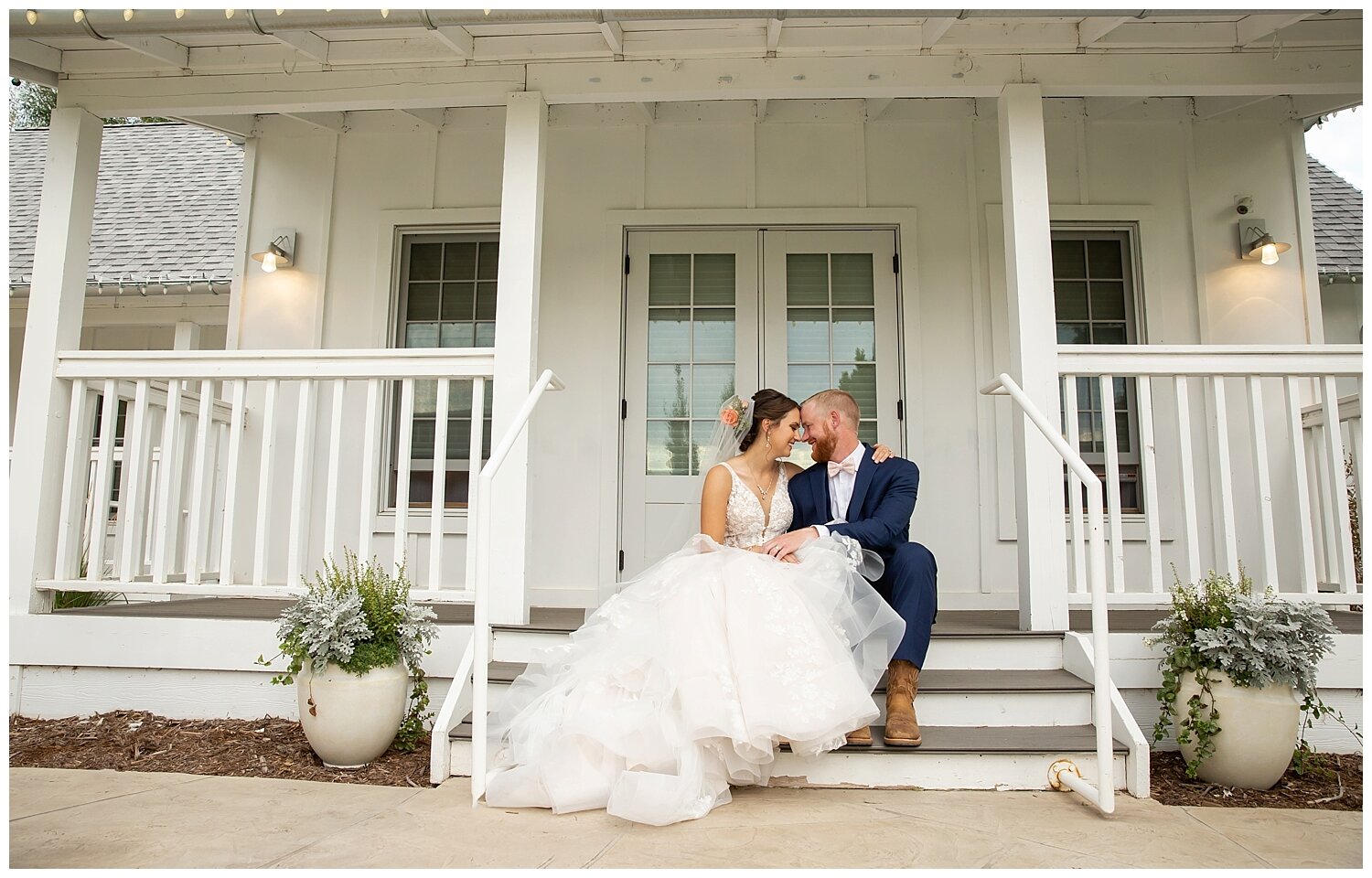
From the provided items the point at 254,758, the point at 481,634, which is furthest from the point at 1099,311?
the point at 254,758

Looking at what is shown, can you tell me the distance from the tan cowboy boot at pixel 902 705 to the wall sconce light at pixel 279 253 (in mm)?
3995

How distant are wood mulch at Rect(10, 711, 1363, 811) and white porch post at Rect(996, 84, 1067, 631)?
713mm

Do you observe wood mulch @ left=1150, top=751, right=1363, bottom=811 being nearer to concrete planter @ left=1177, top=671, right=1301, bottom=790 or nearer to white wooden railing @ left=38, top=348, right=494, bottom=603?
concrete planter @ left=1177, top=671, right=1301, bottom=790

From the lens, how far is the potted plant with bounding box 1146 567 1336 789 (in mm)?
2820

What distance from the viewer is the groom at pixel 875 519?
288 centimetres

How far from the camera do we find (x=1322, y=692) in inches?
132

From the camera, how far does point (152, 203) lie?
7445mm

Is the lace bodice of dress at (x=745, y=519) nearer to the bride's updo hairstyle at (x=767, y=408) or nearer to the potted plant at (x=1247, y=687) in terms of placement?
the bride's updo hairstyle at (x=767, y=408)

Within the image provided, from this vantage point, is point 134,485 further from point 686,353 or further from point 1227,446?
point 1227,446

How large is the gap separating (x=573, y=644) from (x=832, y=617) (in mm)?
835

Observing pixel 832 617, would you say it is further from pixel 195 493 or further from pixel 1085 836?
pixel 195 493

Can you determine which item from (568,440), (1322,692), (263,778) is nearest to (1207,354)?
(1322,692)

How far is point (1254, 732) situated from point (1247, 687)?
0.46 feet

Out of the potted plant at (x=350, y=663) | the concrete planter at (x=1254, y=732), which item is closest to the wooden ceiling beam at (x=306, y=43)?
the potted plant at (x=350, y=663)
